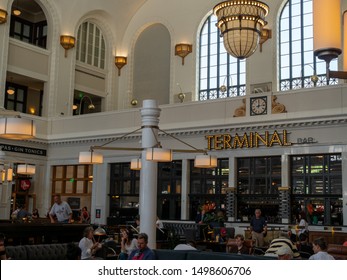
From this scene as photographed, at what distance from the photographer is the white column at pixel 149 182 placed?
7152 mm

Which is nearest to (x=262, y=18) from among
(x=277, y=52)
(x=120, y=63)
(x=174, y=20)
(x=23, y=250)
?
(x=23, y=250)

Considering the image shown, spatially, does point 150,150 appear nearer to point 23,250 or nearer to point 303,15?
point 23,250

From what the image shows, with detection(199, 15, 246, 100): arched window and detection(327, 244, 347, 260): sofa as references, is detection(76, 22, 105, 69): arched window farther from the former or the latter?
detection(327, 244, 347, 260): sofa

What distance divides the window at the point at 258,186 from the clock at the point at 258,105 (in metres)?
1.40

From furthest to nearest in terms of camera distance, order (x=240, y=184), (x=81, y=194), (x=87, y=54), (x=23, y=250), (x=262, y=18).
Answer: (x=87, y=54) < (x=81, y=194) < (x=240, y=184) < (x=262, y=18) < (x=23, y=250)

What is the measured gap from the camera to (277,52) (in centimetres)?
1817

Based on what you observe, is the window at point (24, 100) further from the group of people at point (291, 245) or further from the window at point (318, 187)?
the group of people at point (291, 245)

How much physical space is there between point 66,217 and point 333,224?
23.8 ft

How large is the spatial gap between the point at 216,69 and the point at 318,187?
21.9 feet

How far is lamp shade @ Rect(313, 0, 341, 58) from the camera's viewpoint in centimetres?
185

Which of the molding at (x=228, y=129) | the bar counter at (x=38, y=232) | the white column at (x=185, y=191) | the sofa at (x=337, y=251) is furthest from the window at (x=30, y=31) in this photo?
the sofa at (x=337, y=251)

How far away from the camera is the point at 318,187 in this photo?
15016 millimetres
